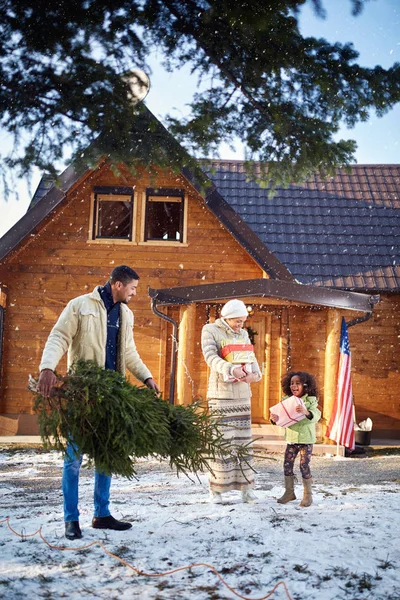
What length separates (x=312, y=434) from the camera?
203 inches

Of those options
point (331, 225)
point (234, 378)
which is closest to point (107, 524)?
point (234, 378)

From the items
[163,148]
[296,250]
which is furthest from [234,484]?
[296,250]

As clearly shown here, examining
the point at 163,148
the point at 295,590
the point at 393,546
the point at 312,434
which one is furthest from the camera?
the point at 163,148

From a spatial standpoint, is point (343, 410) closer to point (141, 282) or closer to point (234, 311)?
point (141, 282)

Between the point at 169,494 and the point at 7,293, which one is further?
the point at 7,293

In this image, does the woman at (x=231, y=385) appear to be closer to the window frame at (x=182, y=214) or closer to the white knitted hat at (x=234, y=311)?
the white knitted hat at (x=234, y=311)

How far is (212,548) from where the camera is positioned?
3.85 meters

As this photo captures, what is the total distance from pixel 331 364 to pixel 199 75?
6.03 metres

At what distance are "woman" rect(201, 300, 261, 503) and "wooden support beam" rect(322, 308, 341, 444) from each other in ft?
15.7

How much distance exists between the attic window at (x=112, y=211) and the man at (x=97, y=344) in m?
7.22

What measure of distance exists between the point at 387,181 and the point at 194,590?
44.2 feet

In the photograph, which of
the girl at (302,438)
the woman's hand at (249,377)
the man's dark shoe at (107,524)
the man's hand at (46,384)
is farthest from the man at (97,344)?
the girl at (302,438)

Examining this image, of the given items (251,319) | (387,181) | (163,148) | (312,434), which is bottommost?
(312,434)

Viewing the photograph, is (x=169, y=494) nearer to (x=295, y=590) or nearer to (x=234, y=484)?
(x=234, y=484)
